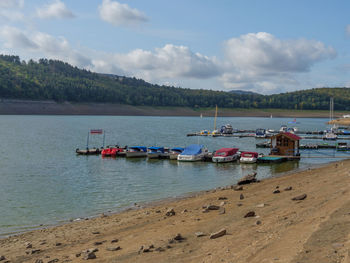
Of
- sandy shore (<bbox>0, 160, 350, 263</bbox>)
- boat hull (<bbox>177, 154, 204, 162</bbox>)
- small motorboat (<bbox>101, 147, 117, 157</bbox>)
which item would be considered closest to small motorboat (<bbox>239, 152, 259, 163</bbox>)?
boat hull (<bbox>177, 154, 204, 162</bbox>)

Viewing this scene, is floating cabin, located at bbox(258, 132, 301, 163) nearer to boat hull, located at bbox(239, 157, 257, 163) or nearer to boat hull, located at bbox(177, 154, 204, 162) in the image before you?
boat hull, located at bbox(239, 157, 257, 163)

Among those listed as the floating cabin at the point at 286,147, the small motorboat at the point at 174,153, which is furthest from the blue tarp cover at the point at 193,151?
the floating cabin at the point at 286,147

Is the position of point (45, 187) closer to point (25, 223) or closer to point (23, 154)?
point (25, 223)

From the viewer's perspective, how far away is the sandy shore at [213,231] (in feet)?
32.6

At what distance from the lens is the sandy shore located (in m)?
9.93

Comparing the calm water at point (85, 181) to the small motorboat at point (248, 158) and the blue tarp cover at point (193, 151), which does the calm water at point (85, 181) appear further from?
the blue tarp cover at point (193, 151)

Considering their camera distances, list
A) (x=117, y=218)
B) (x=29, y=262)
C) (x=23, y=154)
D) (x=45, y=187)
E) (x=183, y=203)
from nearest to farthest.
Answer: (x=29, y=262), (x=117, y=218), (x=183, y=203), (x=45, y=187), (x=23, y=154)

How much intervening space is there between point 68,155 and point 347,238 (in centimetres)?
4385

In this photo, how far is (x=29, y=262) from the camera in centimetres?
1194

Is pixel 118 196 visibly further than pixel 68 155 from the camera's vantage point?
No

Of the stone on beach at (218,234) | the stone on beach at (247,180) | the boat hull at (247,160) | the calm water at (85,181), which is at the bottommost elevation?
the calm water at (85,181)

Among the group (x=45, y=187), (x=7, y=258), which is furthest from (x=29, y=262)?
(x=45, y=187)

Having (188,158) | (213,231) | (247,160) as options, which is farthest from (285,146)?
(213,231)

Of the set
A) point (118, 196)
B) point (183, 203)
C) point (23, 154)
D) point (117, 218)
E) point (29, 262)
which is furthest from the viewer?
point (23, 154)
